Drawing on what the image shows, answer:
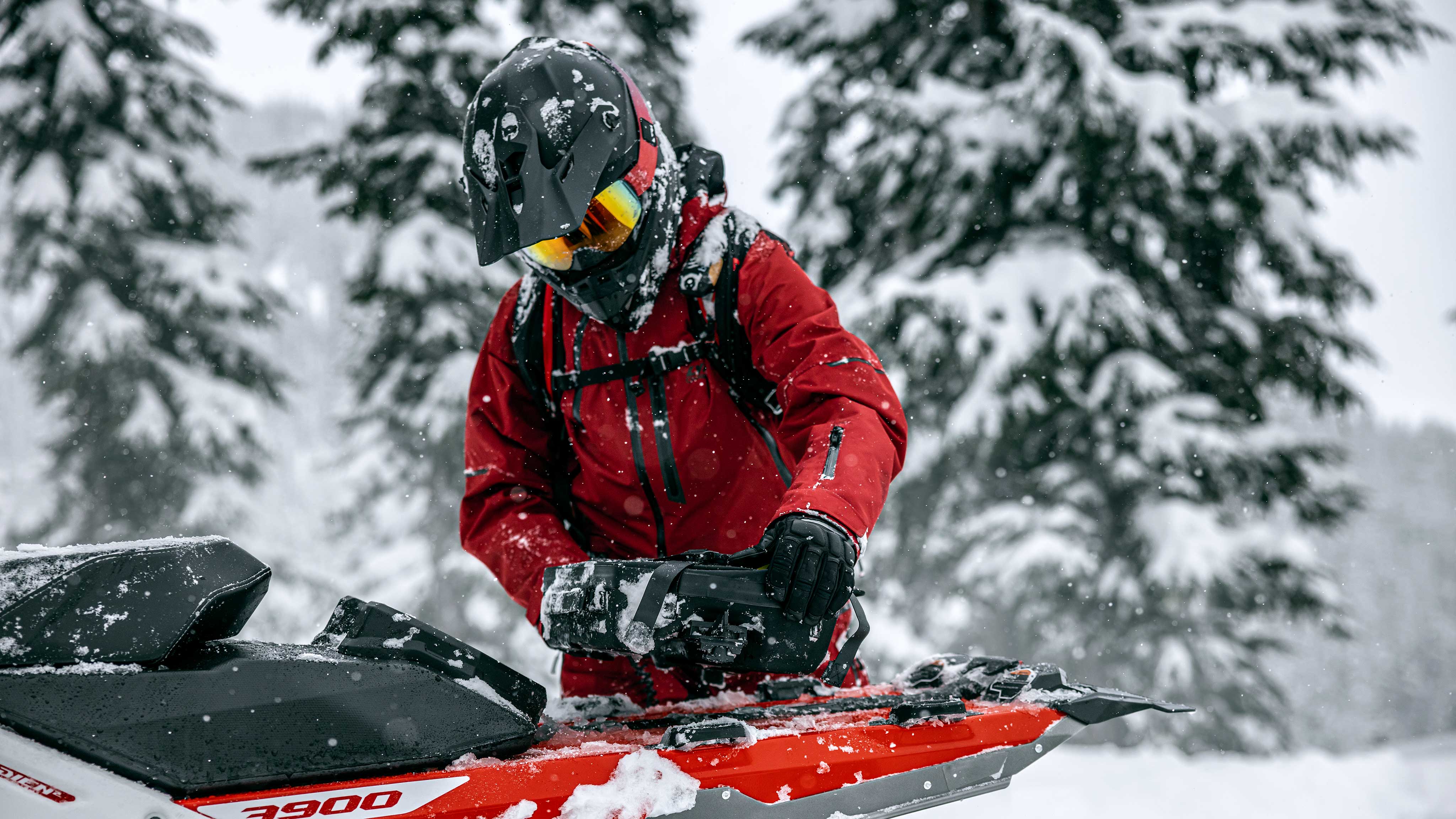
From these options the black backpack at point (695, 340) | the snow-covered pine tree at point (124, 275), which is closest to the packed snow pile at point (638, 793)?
the black backpack at point (695, 340)

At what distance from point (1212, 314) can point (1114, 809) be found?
5.97 meters

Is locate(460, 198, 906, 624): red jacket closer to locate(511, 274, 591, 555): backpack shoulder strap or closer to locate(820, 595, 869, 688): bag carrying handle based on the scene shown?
locate(511, 274, 591, 555): backpack shoulder strap

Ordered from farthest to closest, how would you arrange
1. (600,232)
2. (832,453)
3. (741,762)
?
(600,232) → (832,453) → (741,762)

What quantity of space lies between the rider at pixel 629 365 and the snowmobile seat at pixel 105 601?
3.00 feet

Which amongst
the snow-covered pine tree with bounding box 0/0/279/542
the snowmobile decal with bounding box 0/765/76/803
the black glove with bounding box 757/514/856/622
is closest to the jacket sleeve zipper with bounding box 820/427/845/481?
the black glove with bounding box 757/514/856/622

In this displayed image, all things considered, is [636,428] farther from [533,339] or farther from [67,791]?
[67,791]

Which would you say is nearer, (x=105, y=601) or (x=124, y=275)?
(x=105, y=601)

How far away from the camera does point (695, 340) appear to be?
7.55ft

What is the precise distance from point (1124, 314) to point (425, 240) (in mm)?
6752

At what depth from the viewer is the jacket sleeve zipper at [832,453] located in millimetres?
1854

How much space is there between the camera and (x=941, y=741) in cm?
188

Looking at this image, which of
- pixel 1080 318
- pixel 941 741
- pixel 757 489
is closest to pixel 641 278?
pixel 757 489

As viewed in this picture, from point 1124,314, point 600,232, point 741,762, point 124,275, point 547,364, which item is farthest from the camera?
point 124,275

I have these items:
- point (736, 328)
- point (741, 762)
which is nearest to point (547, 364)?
point (736, 328)
